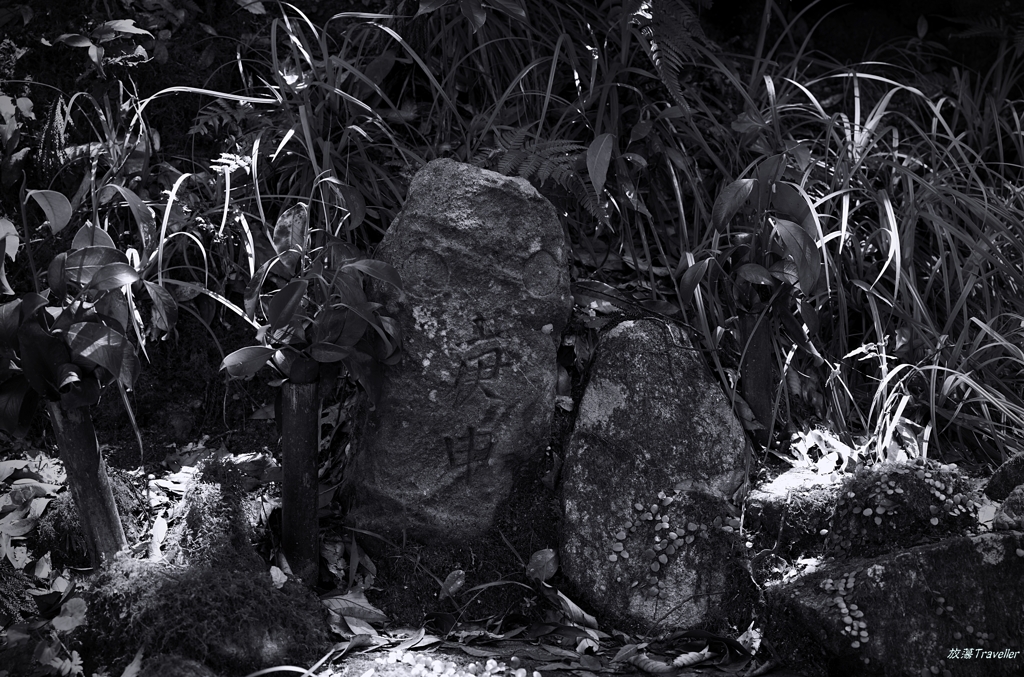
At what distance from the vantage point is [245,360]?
226 centimetres

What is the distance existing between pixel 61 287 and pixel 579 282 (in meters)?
1.71

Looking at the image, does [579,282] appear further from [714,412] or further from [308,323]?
[308,323]

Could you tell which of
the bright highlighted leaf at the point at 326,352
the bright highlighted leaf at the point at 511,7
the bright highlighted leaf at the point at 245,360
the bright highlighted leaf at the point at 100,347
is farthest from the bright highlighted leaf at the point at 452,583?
the bright highlighted leaf at the point at 511,7

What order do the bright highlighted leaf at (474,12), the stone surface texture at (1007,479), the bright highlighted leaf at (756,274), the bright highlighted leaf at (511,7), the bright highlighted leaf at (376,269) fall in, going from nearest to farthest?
the bright highlighted leaf at (376,269)
the stone surface texture at (1007,479)
the bright highlighted leaf at (756,274)
the bright highlighted leaf at (474,12)
the bright highlighted leaf at (511,7)

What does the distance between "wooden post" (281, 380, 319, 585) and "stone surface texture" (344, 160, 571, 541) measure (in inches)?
8.4

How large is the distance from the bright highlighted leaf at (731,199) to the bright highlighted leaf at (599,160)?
0.40m

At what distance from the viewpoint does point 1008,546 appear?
224 cm

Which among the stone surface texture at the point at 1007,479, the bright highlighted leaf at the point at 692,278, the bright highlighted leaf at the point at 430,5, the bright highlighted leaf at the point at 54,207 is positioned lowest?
the stone surface texture at the point at 1007,479

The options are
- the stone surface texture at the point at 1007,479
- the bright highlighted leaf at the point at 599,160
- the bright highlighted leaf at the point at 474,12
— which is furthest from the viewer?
the bright highlighted leaf at the point at 474,12

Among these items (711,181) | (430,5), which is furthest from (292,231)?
(711,181)

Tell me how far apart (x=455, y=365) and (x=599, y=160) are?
89 centimetres

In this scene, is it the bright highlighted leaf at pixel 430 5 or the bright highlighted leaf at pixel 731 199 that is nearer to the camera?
the bright highlighted leaf at pixel 731 199

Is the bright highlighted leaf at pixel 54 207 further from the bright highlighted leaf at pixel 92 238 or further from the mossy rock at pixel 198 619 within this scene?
the mossy rock at pixel 198 619

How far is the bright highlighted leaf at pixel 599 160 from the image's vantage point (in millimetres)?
2887
